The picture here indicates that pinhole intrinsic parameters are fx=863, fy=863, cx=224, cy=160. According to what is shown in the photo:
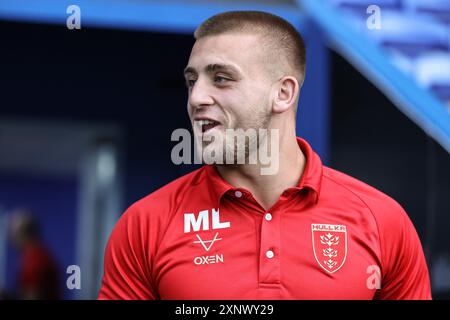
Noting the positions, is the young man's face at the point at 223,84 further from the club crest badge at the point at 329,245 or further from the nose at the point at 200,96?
the club crest badge at the point at 329,245

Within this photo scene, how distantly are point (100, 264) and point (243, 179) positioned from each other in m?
4.45

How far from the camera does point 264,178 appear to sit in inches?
95.3

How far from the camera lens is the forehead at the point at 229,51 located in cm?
235

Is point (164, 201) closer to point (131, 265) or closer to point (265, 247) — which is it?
point (131, 265)

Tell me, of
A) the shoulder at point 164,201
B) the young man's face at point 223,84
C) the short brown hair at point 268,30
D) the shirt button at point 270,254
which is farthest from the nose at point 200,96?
the shirt button at point 270,254

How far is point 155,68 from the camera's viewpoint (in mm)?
6117

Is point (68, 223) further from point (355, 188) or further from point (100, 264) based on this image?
point (355, 188)

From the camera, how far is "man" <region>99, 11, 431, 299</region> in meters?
2.27

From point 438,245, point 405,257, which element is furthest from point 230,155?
point 438,245

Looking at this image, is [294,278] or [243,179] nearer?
[294,278]

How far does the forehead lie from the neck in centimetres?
27

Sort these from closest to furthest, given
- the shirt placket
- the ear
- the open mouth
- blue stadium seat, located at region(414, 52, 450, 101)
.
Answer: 1. the shirt placket
2. the open mouth
3. the ear
4. blue stadium seat, located at region(414, 52, 450, 101)

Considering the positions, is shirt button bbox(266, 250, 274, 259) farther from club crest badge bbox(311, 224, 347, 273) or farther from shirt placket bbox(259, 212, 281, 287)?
club crest badge bbox(311, 224, 347, 273)

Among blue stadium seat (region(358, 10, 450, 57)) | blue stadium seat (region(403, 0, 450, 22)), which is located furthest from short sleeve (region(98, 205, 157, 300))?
blue stadium seat (region(403, 0, 450, 22))
